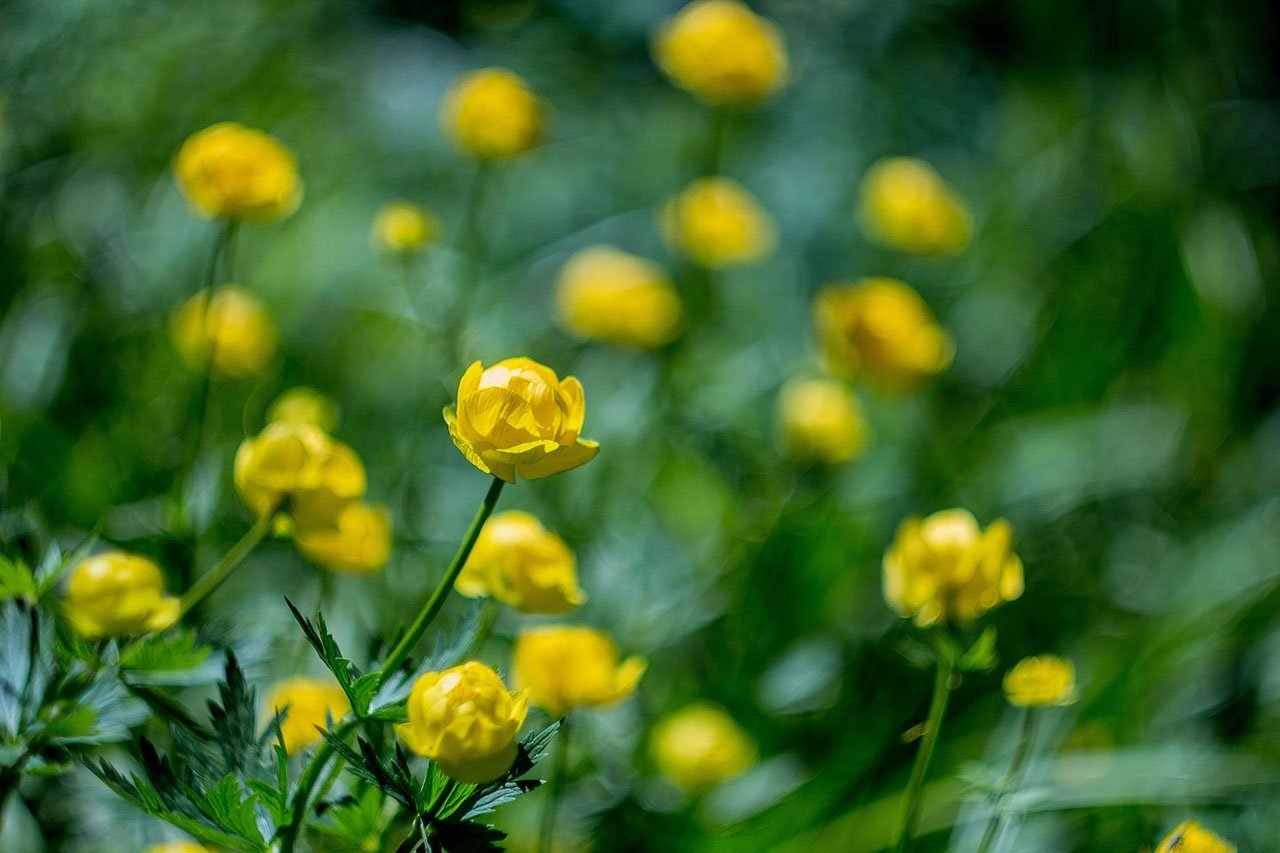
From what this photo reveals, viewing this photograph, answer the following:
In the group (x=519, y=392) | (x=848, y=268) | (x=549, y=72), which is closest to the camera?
(x=519, y=392)

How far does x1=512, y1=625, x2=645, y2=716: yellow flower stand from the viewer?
0.74 meters

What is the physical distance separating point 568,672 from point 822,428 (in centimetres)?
54

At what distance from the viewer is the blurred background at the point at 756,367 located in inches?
42.3

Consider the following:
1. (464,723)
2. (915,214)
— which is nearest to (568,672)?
(464,723)


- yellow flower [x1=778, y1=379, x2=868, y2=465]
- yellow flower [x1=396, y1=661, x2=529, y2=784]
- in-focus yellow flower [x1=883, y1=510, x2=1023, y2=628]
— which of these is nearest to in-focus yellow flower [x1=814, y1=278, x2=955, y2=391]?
yellow flower [x1=778, y1=379, x2=868, y2=465]

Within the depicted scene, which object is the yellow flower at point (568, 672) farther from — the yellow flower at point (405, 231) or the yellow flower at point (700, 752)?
the yellow flower at point (405, 231)

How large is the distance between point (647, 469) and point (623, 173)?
88cm

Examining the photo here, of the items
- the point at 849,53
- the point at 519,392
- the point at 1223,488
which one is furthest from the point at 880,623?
the point at 849,53

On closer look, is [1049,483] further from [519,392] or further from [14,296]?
[14,296]

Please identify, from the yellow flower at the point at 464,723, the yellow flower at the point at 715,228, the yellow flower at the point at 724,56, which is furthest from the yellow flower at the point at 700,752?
the yellow flower at the point at 724,56

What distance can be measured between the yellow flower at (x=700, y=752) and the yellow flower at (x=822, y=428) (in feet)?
1.14

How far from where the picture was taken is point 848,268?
2004 mm

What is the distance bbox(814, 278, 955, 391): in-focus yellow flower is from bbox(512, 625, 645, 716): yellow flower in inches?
21.1

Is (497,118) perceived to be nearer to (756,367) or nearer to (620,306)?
(620,306)
